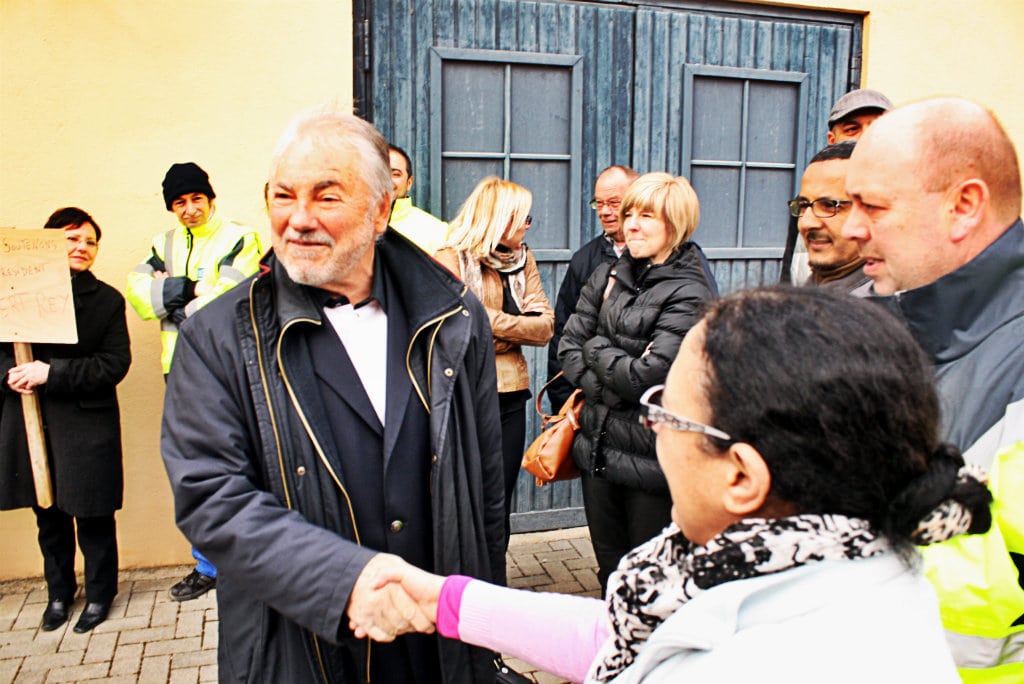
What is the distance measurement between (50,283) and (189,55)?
1391 millimetres

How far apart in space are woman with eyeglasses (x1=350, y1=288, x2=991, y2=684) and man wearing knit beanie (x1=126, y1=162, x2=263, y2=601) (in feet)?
11.0

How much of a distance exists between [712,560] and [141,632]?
367cm

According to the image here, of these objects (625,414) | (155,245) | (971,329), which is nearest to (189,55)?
(155,245)

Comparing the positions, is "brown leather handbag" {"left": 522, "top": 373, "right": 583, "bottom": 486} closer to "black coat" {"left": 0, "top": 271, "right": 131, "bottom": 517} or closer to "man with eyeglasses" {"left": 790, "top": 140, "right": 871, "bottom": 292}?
"man with eyeglasses" {"left": 790, "top": 140, "right": 871, "bottom": 292}

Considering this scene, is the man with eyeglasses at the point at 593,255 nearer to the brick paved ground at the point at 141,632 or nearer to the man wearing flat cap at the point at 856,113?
the brick paved ground at the point at 141,632

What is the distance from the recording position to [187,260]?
4.02 metres

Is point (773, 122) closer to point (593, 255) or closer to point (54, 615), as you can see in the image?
point (593, 255)

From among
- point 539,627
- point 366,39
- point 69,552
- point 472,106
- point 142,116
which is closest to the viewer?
point 539,627

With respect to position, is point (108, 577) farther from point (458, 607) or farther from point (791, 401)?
point (791, 401)

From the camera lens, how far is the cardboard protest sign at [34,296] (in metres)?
3.59

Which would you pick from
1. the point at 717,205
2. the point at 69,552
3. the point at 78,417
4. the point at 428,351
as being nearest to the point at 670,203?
the point at 428,351

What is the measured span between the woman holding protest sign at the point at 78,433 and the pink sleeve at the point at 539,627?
120 inches

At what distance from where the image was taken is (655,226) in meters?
3.29

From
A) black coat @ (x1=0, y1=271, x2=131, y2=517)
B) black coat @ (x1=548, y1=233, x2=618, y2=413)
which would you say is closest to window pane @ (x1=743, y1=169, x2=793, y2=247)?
black coat @ (x1=548, y1=233, x2=618, y2=413)
